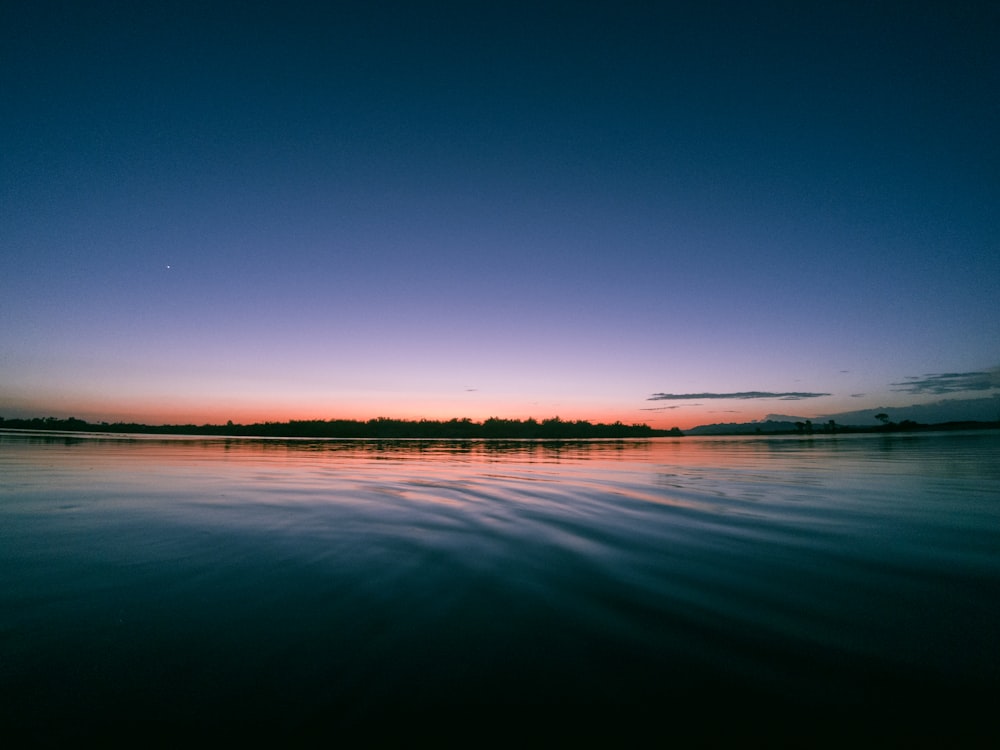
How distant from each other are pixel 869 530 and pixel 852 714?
18.6 ft

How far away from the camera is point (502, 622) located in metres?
3.67

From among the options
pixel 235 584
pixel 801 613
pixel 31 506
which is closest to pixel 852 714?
pixel 801 613

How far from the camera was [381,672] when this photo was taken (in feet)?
9.41

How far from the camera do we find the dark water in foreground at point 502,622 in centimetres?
244

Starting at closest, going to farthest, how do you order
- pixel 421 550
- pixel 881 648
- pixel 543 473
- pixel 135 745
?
1. pixel 135 745
2. pixel 881 648
3. pixel 421 550
4. pixel 543 473

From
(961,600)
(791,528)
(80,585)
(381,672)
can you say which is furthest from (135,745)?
(791,528)

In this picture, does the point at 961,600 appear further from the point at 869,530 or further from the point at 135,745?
the point at 135,745

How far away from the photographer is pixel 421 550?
581 centimetres

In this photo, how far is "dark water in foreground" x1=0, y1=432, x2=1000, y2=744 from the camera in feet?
8.01

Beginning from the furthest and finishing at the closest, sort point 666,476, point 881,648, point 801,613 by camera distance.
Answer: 1. point 666,476
2. point 801,613
3. point 881,648

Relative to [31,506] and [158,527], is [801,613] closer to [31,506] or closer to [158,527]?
[158,527]

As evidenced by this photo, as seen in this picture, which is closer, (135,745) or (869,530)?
(135,745)

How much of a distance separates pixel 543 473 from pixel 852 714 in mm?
13475

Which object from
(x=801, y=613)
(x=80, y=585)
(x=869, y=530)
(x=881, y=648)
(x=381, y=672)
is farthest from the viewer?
(x=869, y=530)
